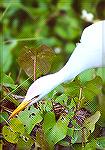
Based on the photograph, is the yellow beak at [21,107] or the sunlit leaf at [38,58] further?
the sunlit leaf at [38,58]

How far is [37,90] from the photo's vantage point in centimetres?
75

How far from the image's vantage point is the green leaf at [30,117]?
778 mm

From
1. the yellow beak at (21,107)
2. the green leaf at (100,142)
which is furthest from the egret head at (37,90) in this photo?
the green leaf at (100,142)

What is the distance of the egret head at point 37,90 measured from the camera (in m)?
0.75

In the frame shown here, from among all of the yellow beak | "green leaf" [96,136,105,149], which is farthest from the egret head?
"green leaf" [96,136,105,149]

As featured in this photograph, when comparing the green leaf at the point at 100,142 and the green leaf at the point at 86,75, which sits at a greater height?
the green leaf at the point at 86,75

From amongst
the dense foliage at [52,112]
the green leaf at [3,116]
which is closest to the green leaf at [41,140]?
the dense foliage at [52,112]

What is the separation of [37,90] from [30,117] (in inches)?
2.2

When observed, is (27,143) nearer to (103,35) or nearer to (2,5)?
(103,35)

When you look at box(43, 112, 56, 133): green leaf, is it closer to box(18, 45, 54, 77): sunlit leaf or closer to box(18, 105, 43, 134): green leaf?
box(18, 105, 43, 134): green leaf

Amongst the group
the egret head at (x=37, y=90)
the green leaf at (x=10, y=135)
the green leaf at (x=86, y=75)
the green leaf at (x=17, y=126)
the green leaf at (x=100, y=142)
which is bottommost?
the green leaf at (x=100, y=142)

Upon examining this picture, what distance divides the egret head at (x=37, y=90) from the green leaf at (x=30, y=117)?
0.02m

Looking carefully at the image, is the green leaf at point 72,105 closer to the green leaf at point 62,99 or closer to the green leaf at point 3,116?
the green leaf at point 62,99

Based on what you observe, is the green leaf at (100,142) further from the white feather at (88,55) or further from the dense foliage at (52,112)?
the white feather at (88,55)
